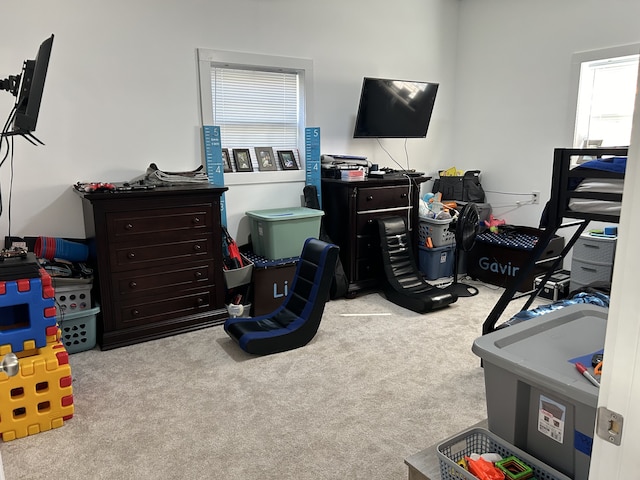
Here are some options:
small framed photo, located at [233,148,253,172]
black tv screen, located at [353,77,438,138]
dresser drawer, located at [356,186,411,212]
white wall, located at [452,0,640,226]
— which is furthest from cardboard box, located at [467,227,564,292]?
small framed photo, located at [233,148,253,172]

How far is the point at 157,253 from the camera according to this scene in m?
3.33

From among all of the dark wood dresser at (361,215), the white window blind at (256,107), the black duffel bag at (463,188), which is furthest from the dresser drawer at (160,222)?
the black duffel bag at (463,188)

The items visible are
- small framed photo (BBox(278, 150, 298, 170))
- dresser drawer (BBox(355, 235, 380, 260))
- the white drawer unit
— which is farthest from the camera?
small framed photo (BBox(278, 150, 298, 170))

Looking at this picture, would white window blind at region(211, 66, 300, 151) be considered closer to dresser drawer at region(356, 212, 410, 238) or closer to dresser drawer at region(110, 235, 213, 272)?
dresser drawer at region(356, 212, 410, 238)

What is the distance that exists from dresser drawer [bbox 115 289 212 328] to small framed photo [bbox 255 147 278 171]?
131 cm

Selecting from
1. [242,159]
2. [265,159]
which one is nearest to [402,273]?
[265,159]

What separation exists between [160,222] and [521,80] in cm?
379

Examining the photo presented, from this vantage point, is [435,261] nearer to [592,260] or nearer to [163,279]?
[592,260]

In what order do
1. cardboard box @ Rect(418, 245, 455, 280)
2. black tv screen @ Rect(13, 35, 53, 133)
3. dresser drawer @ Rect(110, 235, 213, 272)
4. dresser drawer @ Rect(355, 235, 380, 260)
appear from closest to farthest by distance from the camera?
black tv screen @ Rect(13, 35, 53, 133) → dresser drawer @ Rect(110, 235, 213, 272) → dresser drawer @ Rect(355, 235, 380, 260) → cardboard box @ Rect(418, 245, 455, 280)

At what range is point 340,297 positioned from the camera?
14.0ft

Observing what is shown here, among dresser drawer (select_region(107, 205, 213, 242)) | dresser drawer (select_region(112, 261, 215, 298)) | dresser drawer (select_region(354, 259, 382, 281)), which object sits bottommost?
dresser drawer (select_region(354, 259, 382, 281))

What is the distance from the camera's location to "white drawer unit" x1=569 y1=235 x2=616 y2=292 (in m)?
3.70

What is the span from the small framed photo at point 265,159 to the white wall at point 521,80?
7.70ft

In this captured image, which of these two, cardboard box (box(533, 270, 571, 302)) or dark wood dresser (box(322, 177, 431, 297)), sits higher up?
dark wood dresser (box(322, 177, 431, 297))
